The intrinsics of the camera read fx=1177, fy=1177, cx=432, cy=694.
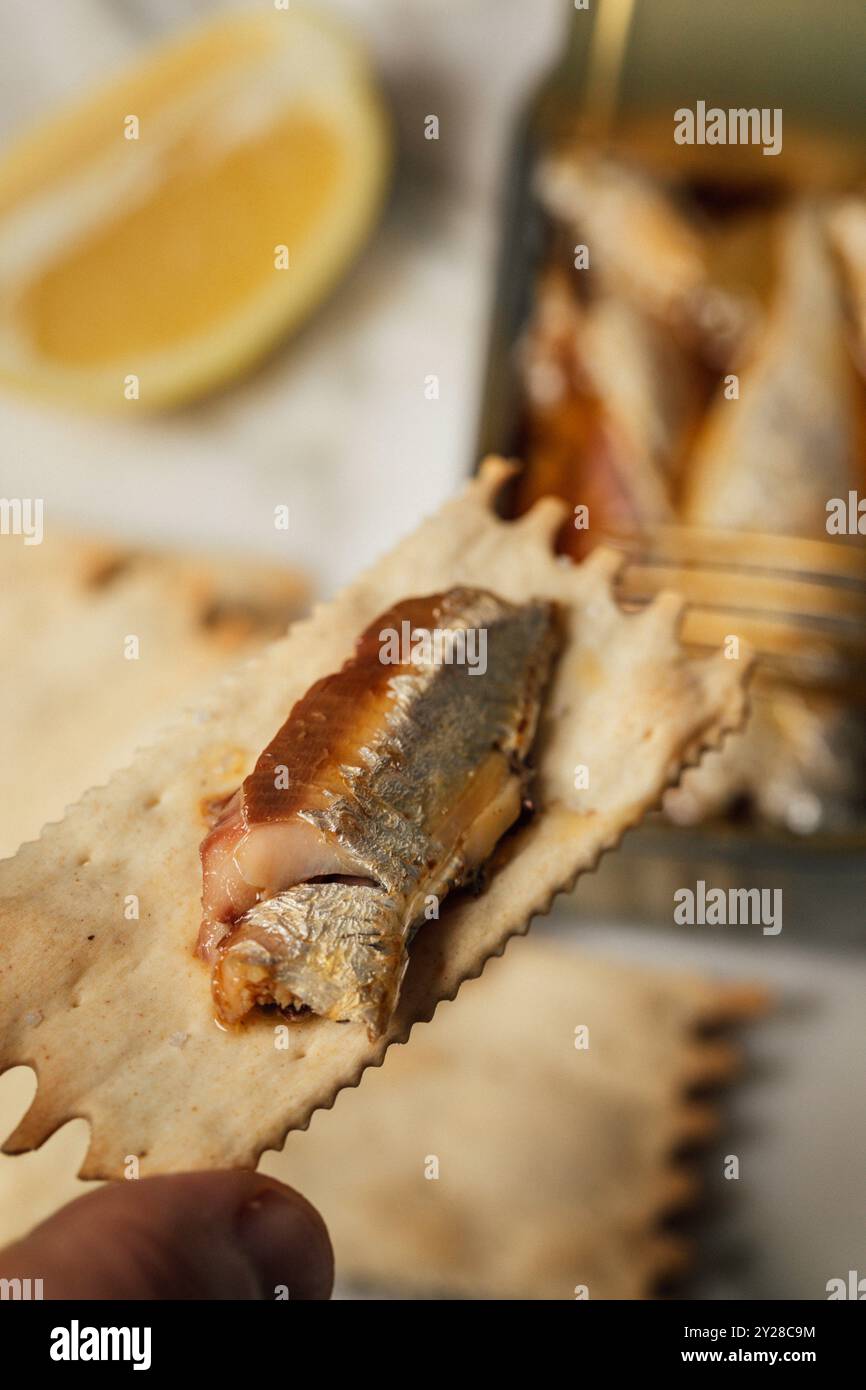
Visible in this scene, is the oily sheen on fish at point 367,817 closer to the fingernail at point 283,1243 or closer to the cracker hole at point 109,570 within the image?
the fingernail at point 283,1243

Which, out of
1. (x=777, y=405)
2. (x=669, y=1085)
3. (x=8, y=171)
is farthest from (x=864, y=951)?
(x=8, y=171)

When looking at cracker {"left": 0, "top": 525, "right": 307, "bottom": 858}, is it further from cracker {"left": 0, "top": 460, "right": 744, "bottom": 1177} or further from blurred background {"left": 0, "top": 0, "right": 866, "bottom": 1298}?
cracker {"left": 0, "top": 460, "right": 744, "bottom": 1177}

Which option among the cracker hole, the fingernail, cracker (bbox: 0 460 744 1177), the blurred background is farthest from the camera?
the cracker hole

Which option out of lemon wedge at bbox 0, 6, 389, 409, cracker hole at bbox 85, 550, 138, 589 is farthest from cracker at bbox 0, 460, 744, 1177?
lemon wedge at bbox 0, 6, 389, 409

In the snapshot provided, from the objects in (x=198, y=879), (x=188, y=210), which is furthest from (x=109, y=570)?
(x=198, y=879)

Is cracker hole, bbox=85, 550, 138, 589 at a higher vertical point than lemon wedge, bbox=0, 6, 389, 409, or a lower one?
lower

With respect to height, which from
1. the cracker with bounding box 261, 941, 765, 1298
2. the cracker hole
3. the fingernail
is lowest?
the cracker with bounding box 261, 941, 765, 1298

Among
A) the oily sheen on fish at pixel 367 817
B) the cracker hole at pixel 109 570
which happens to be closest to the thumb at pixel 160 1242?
the oily sheen on fish at pixel 367 817

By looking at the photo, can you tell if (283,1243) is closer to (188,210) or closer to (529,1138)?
(529,1138)
